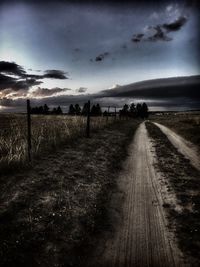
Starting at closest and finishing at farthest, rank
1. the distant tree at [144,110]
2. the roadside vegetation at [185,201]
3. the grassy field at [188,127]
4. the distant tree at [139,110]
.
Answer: the roadside vegetation at [185,201], the grassy field at [188,127], the distant tree at [139,110], the distant tree at [144,110]

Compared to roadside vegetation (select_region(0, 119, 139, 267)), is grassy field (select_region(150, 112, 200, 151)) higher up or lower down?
lower down

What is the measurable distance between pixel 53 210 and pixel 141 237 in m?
1.93

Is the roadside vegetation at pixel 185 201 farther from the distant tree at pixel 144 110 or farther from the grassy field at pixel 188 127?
the distant tree at pixel 144 110

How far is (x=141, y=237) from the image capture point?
15.9 feet

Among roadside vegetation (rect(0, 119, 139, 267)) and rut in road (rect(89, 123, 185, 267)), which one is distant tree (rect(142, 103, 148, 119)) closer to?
roadside vegetation (rect(0, 119, 139, 267))

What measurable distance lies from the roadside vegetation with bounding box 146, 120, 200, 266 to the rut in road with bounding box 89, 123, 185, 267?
203mm

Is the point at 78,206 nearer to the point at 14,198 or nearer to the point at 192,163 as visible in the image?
the point at 14,198

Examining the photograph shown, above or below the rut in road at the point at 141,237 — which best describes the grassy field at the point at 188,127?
below

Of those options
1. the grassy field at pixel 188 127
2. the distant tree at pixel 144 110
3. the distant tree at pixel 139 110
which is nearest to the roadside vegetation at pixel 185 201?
the grassy field at pixel 188 127

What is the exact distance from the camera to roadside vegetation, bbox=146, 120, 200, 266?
464 centimetres

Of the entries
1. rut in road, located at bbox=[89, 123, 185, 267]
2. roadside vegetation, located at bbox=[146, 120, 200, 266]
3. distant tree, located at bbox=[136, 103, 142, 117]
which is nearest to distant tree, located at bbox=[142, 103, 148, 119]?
distant tree, located at bbox=[136, 103, 142, 117]

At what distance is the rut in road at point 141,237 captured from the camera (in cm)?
414

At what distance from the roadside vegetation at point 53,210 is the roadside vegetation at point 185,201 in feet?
4.84

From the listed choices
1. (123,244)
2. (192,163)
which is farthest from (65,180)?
(192,163)
